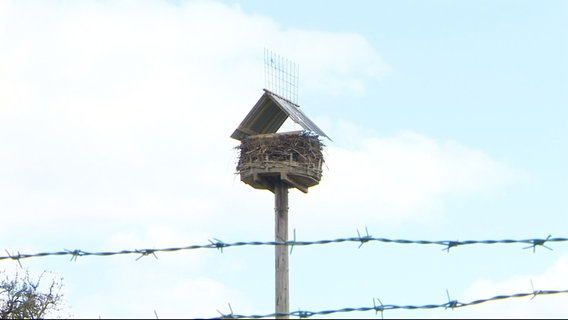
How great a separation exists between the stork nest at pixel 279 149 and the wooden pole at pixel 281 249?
0.52 metres

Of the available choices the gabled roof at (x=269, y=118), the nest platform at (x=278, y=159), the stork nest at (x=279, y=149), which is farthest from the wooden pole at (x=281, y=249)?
the gabled roof at (x=269, y=118)

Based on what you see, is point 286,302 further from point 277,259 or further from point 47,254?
point 47,254

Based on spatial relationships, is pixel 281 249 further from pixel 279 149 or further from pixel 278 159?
pixel 279 149

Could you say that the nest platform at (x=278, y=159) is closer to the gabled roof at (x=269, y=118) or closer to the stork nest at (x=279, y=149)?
the stork nest at (x=279, y=149)

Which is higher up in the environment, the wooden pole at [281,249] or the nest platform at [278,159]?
the nest platform at [278,159]

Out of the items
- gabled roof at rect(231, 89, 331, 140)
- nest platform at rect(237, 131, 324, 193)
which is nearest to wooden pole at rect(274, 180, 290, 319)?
nest platform at rect(237, 131, 324, 193)

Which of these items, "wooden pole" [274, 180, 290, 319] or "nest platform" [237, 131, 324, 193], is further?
"nest platform" [237, 131, 324, 193]

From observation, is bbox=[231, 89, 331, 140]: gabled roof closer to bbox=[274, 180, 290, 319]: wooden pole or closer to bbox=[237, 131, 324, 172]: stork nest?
bbox=[237, 131, 324, 172]: stork nest

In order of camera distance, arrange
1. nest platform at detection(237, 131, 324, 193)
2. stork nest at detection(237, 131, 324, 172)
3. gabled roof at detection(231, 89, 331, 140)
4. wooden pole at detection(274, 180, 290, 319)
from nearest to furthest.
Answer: wooden pole at detection(274, 180, 290, 319)
nest platform at detection(237, 131, 324, 193)
stork nest at detection(237, 131, 324, 172)
gabled roof at detection(231, 89, 331, 140)

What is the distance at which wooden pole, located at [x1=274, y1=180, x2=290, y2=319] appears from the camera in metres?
19.1

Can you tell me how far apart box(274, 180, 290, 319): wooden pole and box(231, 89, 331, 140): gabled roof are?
959mm

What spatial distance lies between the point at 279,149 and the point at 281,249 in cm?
155

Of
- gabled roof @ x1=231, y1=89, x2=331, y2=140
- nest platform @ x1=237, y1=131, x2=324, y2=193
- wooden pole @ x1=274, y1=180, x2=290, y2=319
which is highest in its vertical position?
gabled roof @ x1=231, y1=89, x2=331, y2=140

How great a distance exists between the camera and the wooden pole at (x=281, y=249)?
62.6ft
